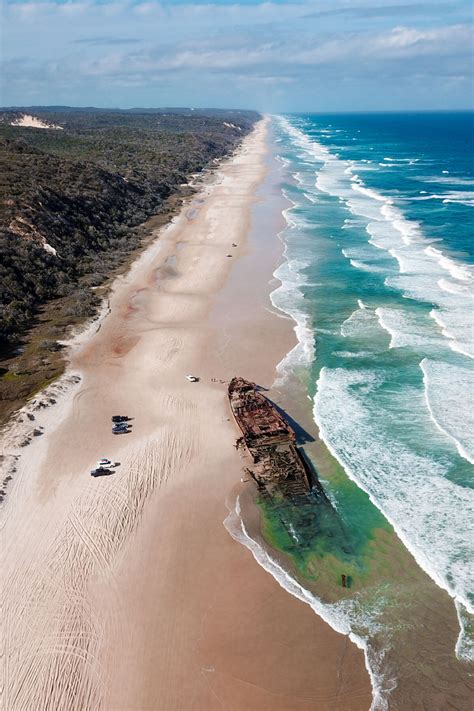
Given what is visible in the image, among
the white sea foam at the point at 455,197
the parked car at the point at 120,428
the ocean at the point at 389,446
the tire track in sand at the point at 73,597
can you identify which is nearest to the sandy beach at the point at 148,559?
the tire track in sand at the point at 73,597

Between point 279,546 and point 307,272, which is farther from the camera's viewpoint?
point 307,272

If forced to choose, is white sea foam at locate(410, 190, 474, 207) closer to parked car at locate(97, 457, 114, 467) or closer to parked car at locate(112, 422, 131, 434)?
parked car at locate(112, 422, 131, 434)

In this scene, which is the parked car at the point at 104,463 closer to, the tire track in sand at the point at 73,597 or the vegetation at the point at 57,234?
the tire track in sand at the point at 73,597

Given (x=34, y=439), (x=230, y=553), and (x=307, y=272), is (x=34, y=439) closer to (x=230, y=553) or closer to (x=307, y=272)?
(x=230, y=553)

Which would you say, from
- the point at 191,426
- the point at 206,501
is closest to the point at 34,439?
the point at 191,426

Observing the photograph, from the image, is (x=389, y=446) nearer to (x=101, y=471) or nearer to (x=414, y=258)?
(x=101, y=471)

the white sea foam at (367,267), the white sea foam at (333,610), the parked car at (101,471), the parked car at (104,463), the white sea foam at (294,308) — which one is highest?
the white sea foam at (367,267)

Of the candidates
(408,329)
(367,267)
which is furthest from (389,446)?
(367,267)

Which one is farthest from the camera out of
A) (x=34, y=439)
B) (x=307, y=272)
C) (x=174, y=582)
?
(x=307, y=272)
